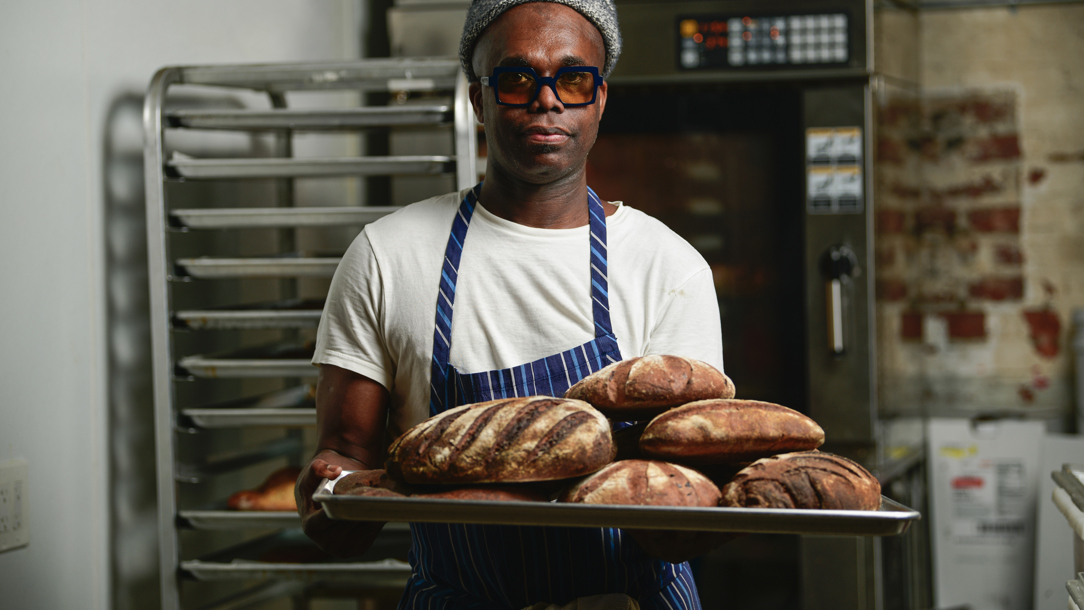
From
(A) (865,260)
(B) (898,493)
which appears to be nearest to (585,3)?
(A) (865,260)

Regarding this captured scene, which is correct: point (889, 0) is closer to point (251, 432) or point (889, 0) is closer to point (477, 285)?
point (477, 285)

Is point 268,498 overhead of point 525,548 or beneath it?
beneath

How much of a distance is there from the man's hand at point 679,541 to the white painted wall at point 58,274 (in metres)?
1.18

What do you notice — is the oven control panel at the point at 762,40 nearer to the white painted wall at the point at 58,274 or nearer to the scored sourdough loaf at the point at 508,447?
the white painted wall at the point at 58,274

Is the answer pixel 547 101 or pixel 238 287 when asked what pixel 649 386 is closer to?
pixel 547 101

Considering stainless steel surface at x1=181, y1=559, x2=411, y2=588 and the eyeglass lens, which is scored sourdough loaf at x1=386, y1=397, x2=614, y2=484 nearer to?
the eyeglass lens

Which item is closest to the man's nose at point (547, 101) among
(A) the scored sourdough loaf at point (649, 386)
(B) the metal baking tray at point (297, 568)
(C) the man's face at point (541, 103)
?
(C) the man's face at point (541, 103)

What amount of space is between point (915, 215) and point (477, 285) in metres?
2.26

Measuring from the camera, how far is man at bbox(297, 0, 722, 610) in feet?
3.71

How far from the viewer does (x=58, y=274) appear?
1620mm

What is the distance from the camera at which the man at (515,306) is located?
113cm

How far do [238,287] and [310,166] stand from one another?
0.55 metres

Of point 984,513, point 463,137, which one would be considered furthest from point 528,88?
point 984,513

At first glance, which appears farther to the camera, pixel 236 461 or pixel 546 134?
pixel 236 461
